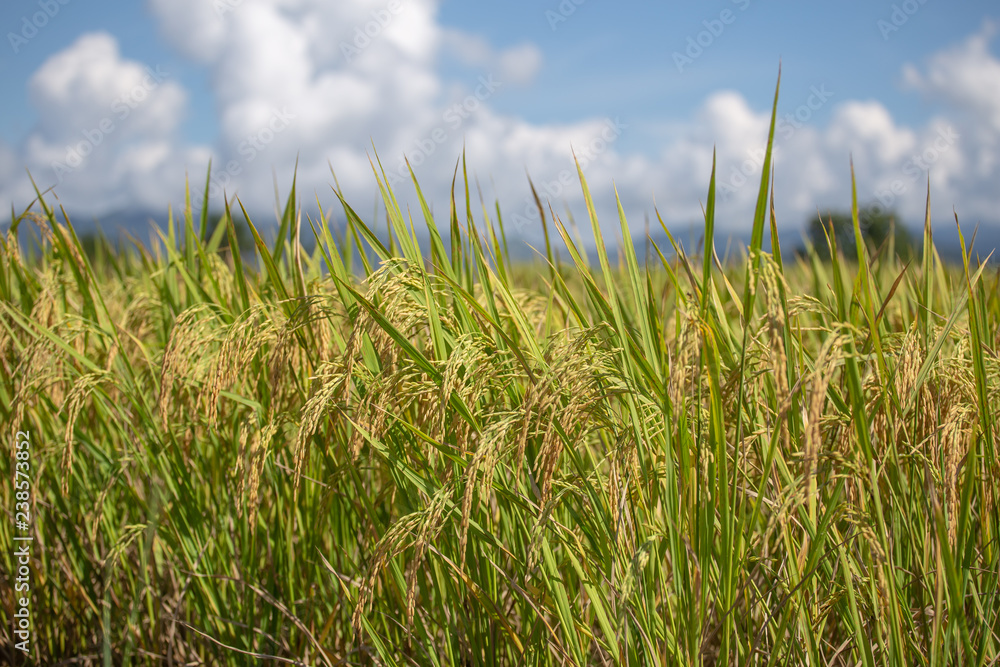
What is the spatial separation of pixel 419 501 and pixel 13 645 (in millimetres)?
1867

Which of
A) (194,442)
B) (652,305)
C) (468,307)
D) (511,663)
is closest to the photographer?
(652,305)

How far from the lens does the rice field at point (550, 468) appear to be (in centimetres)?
113

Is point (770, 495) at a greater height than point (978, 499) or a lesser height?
greater

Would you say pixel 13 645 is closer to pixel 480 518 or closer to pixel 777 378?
pixel 480 518

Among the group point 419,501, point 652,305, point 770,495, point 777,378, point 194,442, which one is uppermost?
point 652,305

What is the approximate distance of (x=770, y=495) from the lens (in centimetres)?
155

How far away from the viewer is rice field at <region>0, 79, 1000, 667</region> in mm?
1132

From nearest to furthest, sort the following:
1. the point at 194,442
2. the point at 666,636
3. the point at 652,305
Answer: the point at 666,636, the point at 652,305, the point at 194,442

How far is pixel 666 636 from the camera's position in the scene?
1164 millimetres

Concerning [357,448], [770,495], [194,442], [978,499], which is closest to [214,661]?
[194,442]

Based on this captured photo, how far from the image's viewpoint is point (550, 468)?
1.08 m

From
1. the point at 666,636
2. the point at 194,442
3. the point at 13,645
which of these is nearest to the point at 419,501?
the point at 666,636

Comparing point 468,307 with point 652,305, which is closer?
point 652,305

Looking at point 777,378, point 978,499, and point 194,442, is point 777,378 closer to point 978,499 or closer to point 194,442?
point 978,499
